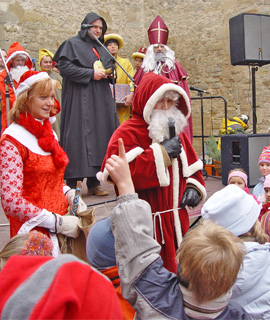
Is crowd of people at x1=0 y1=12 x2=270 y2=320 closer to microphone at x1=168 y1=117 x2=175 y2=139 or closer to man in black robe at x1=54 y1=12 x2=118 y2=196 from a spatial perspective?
microphone at x1=168 y1=117 x2=175 y2=139

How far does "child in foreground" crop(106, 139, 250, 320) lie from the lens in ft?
4.52

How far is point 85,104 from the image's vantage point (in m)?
5.43

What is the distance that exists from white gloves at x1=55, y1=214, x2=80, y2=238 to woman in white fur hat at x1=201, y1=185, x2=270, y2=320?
87 centimetres

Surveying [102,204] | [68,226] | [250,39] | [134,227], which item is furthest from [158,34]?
[134,227]

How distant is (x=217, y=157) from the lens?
7.77m

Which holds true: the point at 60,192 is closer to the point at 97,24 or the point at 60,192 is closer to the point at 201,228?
the point at 201,228

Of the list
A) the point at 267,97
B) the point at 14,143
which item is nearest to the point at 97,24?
the point at 14,143

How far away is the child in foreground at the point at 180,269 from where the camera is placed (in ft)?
4.52

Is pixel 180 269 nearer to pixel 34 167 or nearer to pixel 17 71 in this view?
pixel 34 167

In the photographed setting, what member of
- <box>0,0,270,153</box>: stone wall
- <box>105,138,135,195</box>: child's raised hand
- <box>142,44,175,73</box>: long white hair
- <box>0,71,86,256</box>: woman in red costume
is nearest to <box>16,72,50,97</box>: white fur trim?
<box>0,71,86,256</box>: woman in red costume

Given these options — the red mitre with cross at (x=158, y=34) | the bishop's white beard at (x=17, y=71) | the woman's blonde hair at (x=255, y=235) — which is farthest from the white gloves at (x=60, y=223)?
the red mitre with cross at (x=158, y=34)

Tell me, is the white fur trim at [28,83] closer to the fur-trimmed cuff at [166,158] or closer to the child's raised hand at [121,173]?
the fur-trimmed cuff at [166,158]

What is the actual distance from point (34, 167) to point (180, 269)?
1.33 metres

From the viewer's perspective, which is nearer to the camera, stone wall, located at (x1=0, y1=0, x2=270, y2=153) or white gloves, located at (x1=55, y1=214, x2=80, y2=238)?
white gloves, located at (x1=55, y1=214, x2=80, y2=238)
